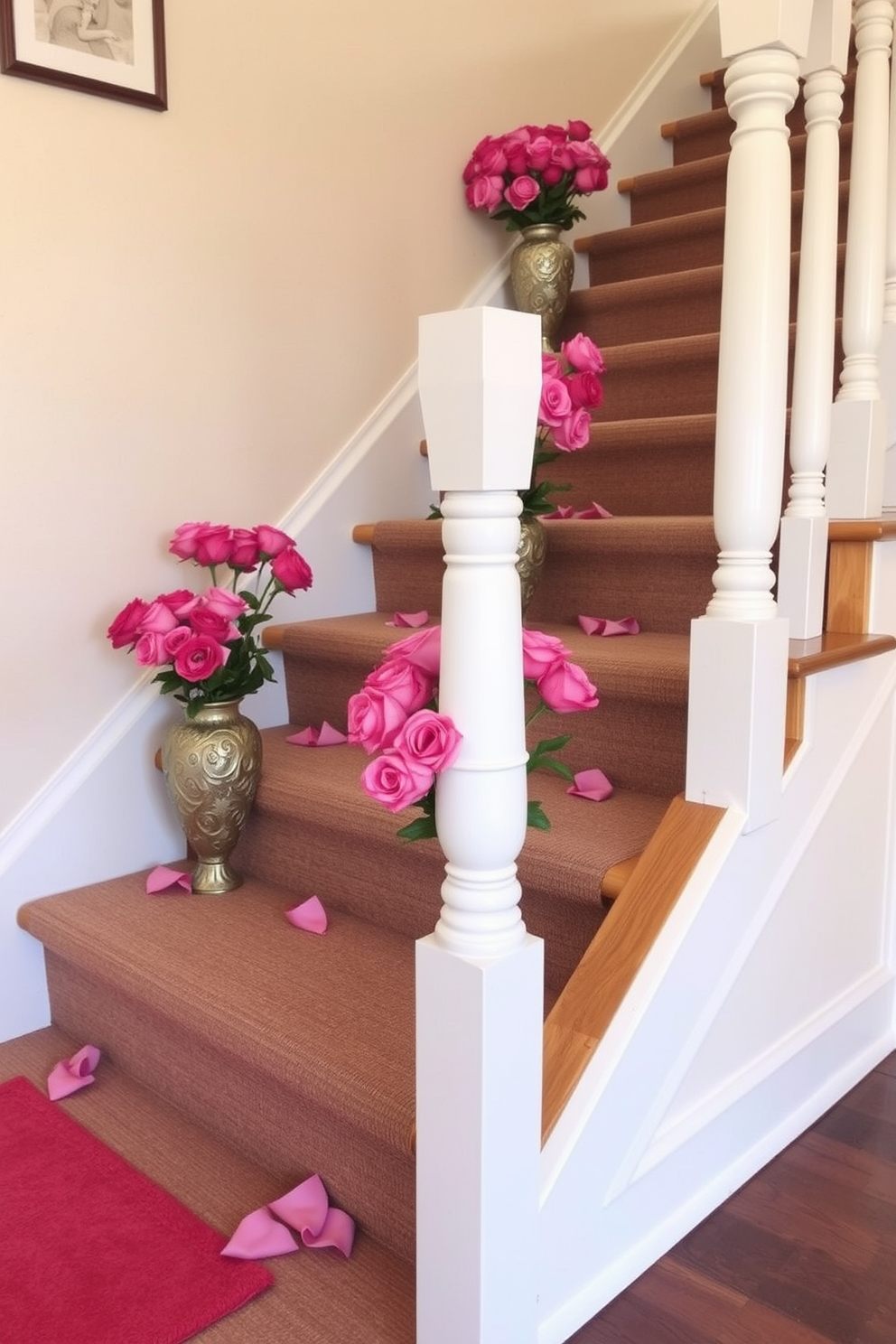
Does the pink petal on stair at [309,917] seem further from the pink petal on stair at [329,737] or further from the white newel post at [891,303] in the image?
the white newel post at [891,303]

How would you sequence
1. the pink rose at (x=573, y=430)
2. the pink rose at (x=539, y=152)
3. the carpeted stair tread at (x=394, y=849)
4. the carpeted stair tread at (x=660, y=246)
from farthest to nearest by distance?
the carpeted stair tread at (x=660, y=246)
the pink rose at (x=539, y=152)
the pink rose at (x=573, y=430)
the carpeted stair tread at (x=394, y=849)

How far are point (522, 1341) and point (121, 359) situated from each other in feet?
5.41

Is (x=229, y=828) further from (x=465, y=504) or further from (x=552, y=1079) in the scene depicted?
(x=465, y=504)

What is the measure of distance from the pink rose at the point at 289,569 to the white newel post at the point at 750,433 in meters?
0.75

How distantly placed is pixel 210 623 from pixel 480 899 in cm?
→ 91

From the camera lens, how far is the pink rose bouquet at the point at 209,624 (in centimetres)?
178

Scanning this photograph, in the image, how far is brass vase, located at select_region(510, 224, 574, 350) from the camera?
102 inches

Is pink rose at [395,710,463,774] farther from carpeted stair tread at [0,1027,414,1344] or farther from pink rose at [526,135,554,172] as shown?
pink rose at [526,135,554,172]

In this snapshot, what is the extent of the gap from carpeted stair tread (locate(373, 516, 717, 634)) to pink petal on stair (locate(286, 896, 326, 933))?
0.73m

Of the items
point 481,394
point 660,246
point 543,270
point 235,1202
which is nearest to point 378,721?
point 481,394

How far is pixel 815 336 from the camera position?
5.36ft

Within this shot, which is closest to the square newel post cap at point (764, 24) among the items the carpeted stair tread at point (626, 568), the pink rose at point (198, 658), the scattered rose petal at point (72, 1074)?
the carpeted stair tread at point (626, 568)

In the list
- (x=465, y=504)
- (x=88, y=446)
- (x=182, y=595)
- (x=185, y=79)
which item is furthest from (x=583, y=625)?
(x=185, y=79)

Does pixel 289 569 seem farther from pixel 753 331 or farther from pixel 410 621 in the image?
pixel 753 331
